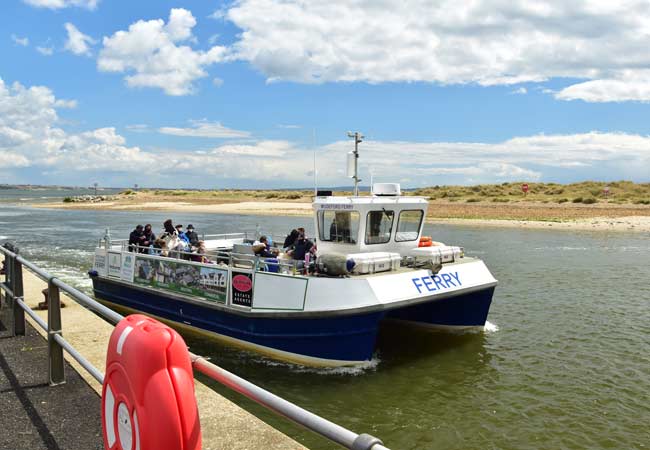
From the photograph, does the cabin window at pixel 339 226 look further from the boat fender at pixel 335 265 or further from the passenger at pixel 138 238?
the passenger at pixel 138 238

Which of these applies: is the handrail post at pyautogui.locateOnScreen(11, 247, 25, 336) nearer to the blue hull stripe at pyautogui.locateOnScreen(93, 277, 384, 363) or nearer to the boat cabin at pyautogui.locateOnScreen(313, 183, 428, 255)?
the blue hull stripe at pyautogui.locateOnScreen(93, 277, 384, 363)

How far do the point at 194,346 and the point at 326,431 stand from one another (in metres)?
9.97

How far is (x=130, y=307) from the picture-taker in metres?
14.1

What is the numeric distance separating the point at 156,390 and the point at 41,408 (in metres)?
2.76

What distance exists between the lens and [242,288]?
10664 mm

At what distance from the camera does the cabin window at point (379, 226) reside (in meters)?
11.2

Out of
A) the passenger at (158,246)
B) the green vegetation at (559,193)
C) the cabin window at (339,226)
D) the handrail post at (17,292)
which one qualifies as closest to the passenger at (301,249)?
the cabin window at (339,226)

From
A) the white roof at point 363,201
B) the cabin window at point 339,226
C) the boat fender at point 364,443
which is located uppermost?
the white roof at point 363,201

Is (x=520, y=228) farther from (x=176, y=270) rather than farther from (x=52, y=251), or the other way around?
(x=176, y=270)

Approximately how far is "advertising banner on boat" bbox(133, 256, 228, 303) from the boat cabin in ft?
7.57

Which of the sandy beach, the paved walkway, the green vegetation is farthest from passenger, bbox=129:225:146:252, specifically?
the green vegetation

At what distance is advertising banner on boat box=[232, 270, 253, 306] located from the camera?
1053cm

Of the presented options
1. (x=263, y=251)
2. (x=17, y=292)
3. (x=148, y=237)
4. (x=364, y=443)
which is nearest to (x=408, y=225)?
(x=263, y=251)

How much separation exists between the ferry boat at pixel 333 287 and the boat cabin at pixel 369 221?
22 mm
